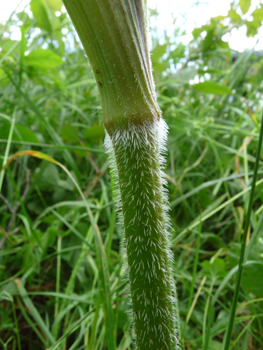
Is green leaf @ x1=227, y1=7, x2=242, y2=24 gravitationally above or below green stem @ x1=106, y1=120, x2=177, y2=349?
above

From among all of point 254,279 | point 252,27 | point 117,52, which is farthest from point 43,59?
point 252,27

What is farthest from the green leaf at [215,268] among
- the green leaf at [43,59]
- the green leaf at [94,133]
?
the green leaf at [43,59]

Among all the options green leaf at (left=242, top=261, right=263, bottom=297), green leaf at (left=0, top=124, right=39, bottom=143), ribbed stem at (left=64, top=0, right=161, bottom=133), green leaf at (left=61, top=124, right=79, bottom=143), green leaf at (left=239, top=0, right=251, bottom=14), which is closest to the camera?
ribbed stem at (left=64, top=0, right=161, bottom=133)

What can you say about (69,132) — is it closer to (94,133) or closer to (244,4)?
(94,133)

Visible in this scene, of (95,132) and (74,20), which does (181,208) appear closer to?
(95,132)

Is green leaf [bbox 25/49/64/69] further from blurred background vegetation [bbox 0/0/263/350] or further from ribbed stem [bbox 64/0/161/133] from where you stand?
ribbed stem [bbox 64/0/161/133]

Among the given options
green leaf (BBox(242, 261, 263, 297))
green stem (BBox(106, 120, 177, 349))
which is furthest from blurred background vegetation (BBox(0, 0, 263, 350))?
green stem (BBox(106, 120, 177, 349))
